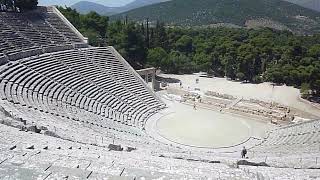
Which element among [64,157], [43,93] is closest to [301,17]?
[43,93]

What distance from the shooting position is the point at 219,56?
190 feet

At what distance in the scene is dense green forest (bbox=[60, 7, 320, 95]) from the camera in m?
49.9

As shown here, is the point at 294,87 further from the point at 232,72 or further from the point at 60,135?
the point at 60,135

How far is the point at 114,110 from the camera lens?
104 feet

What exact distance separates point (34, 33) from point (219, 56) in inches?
1166

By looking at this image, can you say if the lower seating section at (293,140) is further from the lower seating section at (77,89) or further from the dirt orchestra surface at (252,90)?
the lower seating section at (77,89)

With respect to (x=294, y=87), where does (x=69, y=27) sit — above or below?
above

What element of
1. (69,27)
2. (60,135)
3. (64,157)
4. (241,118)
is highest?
(69,27)

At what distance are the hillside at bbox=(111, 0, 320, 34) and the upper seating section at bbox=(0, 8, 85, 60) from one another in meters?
118

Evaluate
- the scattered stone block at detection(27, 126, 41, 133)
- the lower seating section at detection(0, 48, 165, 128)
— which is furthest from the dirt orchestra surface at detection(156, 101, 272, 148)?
the scattered stone block at detection(27, 126, 41, 133)

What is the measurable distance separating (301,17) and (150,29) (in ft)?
434

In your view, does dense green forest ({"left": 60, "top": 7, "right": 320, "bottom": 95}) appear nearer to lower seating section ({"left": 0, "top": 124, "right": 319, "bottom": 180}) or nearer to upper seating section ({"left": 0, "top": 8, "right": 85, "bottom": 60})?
upper seating section ({"left": 0, "top": 8, "right": 85, "bottom": 60})

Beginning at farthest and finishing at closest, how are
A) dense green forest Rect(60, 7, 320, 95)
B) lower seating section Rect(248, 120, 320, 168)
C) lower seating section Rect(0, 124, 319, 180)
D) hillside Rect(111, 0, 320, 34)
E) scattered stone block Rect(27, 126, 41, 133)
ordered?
hillside Rect(111, 0, 320, 34), dense green forest Rect(60, 7, 320, 95), lower seating section Rect(248, 120, 320, 168), scattered stone block Rect(27, 126, 41, 133), lower seating section Rect(0, 124, 319, 180)

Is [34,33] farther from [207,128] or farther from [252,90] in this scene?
[252,90]
